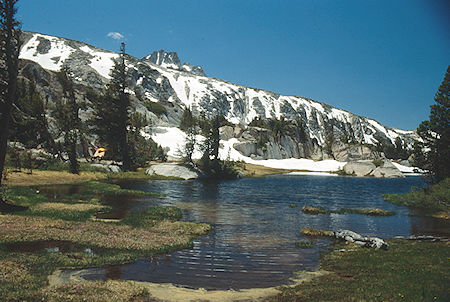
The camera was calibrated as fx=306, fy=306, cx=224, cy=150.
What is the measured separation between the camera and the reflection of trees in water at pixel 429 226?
24.4 m

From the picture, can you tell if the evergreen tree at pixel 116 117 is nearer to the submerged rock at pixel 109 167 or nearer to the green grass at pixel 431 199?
the submerged rock at pixel 109 167

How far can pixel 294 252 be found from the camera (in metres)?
17.6

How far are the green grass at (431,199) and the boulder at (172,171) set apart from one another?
42489mm

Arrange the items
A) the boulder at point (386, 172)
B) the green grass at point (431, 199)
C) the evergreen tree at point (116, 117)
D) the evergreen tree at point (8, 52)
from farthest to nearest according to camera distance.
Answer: the boulder at point (386, 172) → the evergreen tree at point (116, 117) → the green grass at point (431, 199) → the evergreen tree at point (8, 52)

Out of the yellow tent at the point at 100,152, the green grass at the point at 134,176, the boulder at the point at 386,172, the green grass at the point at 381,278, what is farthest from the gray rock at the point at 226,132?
the green grass at the point at 381,278

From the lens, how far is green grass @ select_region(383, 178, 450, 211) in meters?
29.7

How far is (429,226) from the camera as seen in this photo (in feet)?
88.3

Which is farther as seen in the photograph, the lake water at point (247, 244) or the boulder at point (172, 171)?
the boulder at point (172, 171)

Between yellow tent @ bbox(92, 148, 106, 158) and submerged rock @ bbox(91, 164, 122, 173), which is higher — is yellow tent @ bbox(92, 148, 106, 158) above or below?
above

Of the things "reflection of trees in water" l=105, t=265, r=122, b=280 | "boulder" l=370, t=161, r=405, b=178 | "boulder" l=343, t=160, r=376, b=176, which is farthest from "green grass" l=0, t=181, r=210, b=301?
"boulder" l=343, t=160, r=376, b=176

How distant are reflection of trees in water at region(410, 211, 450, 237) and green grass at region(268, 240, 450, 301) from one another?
822cm

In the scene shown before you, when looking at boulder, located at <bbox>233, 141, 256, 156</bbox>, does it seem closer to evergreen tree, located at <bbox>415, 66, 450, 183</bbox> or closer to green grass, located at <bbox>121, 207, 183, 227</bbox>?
evergreen tree, located at <bbox>415, 66, 450, 183</bbox>

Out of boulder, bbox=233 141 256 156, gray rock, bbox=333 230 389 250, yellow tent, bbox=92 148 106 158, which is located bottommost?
gray rock, bbox=333 230 389 250

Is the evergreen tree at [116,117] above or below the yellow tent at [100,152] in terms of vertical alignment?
above
